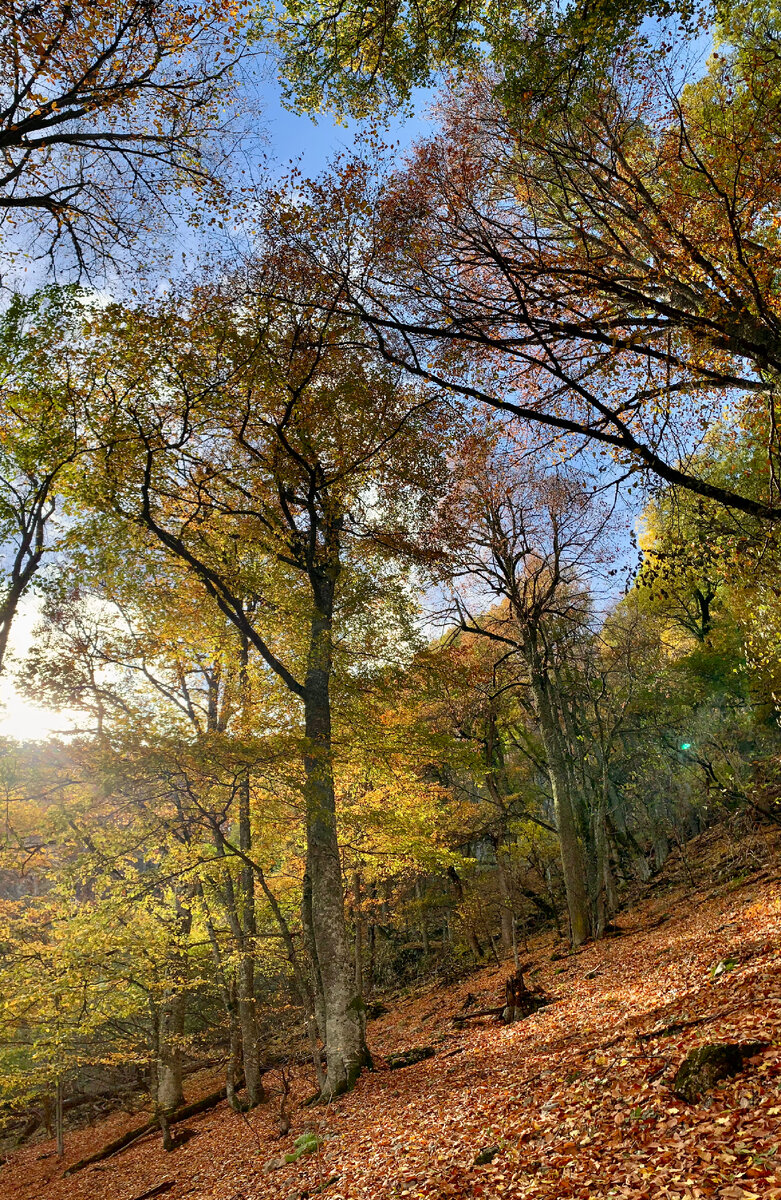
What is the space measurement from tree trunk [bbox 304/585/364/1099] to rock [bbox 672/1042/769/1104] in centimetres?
584

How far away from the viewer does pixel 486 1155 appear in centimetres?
482

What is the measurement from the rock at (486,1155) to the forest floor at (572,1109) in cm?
6

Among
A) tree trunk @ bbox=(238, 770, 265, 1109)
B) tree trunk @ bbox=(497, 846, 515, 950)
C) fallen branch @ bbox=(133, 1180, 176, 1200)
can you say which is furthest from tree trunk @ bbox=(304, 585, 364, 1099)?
tree trunk @ bbox=(497, 846, 515, 950)

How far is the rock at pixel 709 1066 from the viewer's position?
4.25 m

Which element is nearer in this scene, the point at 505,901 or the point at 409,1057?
the point at 409,1057

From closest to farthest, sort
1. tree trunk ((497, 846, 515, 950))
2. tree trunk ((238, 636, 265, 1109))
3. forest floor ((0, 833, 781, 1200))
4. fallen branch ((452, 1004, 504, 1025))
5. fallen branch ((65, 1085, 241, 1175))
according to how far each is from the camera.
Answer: forest floor ((0, 833, 781, 1200)) < tree trunk ((238, 636, 265, 1109)) < fallen branch ((452, 1004, 504, 1025)) < tree trunk ((497, 846, 515, 950)) < fallen branch ((65, 1085, 241, 1175))

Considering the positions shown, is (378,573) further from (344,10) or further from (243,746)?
(344,10)

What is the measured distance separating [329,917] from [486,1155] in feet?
16.2

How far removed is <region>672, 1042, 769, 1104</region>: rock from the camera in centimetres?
425

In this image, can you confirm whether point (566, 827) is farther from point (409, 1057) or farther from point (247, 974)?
point (247, 974)

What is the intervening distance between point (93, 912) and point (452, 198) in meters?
11.8

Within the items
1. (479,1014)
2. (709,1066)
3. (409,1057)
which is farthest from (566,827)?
(709,1066)

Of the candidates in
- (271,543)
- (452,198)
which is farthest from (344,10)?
(271,543)

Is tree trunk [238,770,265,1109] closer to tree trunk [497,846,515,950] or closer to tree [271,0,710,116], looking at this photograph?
tree trunk [497,846,515,950]
